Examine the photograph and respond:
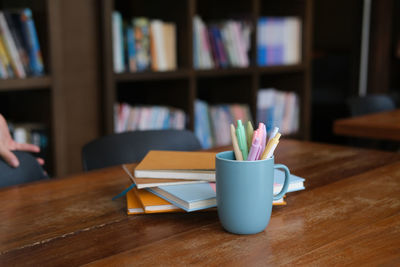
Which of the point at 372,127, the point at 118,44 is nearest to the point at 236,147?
the point at 372,127

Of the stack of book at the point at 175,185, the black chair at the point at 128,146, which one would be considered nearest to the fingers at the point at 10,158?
the black chair at the point at 128,146

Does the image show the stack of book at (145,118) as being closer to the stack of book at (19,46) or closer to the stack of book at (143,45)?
the stack of book at (143,45)

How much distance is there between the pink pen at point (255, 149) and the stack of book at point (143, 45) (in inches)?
66.9

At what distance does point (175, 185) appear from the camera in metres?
0.94

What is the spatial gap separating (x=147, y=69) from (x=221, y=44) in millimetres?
558

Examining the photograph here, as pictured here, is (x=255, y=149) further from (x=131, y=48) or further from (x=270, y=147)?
(x=131, y=48)

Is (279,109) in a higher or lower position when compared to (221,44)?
lower

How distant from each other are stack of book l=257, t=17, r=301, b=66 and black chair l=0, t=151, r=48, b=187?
206 cm

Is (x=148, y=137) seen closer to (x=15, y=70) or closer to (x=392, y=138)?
(x=15, y=70)

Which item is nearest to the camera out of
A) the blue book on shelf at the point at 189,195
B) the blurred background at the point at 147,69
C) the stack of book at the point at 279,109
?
the blue book on shelf at the point at 189,195

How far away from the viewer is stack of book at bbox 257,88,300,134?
10.7ft

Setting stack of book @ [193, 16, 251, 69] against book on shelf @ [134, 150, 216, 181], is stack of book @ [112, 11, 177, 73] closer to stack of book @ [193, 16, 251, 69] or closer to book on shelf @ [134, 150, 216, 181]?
stack of book @ [193, 16, 251, 69]

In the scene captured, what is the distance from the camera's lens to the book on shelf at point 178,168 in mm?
952

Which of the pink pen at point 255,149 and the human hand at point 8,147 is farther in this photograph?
the human hand at point 8,147
